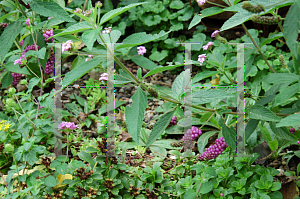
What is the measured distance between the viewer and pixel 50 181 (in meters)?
1.29

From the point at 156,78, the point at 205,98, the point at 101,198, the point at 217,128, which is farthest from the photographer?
the point at 156,78

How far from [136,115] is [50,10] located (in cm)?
56

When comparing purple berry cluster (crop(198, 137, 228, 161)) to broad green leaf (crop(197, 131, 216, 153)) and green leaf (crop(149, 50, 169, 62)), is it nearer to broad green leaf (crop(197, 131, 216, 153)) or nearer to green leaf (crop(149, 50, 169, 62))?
broad green leaf (crop(197, 131, 216, 153))

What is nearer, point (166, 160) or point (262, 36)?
point (166, 160)

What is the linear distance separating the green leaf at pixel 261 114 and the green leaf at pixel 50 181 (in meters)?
0.97

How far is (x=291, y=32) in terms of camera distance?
2.42ft

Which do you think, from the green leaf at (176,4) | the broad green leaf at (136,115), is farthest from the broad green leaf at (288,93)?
the green leaf at (176,4)

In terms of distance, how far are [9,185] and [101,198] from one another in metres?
0.45

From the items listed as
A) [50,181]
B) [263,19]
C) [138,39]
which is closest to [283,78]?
[263,19]

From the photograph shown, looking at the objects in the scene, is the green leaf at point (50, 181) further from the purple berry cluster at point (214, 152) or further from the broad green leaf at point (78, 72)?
the purple berry cluster at point (214, 152)

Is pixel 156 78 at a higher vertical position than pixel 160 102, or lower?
higher

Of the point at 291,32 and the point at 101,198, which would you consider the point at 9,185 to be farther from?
the point at 291,32

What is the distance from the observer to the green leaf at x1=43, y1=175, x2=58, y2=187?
50.0 inches

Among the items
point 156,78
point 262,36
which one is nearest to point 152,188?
point 156,78
